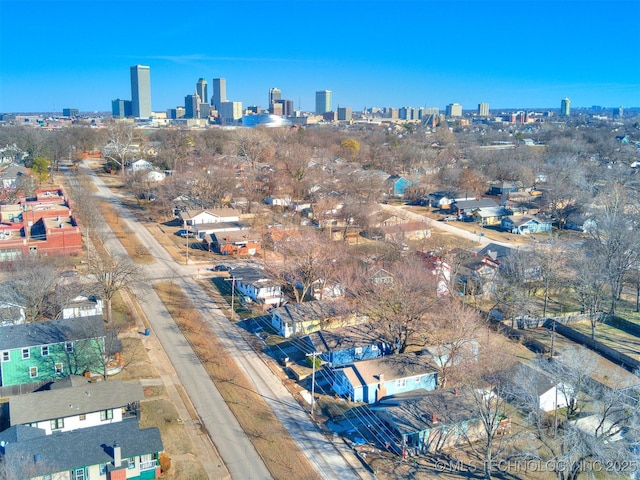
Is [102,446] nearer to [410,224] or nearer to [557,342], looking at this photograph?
[557,342]

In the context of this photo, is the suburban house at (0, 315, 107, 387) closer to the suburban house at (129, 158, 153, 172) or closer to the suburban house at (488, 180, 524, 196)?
the suburban house at (129, 158, 153, 172)

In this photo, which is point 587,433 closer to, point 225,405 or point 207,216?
point 225,405

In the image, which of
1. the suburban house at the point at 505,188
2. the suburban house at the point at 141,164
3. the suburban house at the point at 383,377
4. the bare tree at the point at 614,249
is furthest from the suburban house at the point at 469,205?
the suburban house at the point at 141,164

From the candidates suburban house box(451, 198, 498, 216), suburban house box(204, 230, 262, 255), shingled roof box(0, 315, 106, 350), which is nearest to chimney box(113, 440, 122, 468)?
shingled roof box(0, 315, 106, 350)

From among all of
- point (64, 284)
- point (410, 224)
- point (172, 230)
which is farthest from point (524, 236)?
point (64, 284)

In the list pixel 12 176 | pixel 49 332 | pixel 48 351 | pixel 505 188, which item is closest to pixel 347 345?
pixel 48 351

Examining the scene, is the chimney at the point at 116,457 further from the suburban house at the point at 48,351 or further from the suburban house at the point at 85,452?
the suburban house at the point at 48,351

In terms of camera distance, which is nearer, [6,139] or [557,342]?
[557,342]
